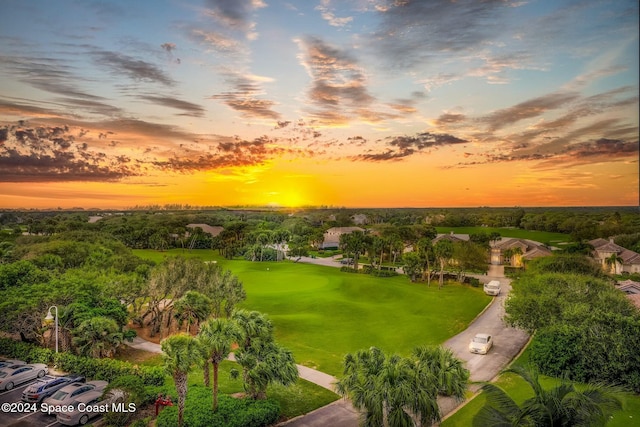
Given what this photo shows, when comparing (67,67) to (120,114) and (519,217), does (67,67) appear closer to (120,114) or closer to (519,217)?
(120,114)

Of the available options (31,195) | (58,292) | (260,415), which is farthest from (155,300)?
(260,415)

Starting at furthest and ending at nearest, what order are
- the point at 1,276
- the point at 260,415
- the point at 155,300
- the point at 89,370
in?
1. the point at 155,300
2. the point at 1,276
3. the point at 89,370
4. the point at 260,415

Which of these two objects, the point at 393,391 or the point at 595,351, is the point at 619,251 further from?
the point at 393,391

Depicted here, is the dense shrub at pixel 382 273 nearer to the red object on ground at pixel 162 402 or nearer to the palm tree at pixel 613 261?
the palm tree at pixel 613 261

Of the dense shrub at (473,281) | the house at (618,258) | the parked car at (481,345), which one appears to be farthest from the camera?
the house at (618,258)

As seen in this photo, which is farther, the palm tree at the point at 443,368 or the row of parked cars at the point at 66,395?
the row of parked cars at the point at 66,395

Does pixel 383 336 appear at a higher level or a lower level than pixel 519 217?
lower

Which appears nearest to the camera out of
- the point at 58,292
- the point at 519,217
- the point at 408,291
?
the point at 58,292

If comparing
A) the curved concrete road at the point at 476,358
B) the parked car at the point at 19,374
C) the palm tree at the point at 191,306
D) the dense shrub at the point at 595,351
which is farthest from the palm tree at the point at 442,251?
the parked car at the point at 19,374
